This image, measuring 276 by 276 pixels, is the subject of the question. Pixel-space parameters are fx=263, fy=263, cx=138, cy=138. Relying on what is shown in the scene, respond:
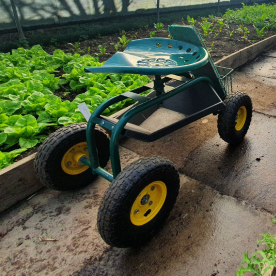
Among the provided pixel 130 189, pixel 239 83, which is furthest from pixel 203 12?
pixel 130 189

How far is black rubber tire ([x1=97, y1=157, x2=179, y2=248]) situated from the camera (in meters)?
1.39

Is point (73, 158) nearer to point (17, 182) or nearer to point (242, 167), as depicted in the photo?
point (17, 182)

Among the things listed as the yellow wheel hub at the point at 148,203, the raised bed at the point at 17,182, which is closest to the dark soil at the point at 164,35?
the raised bed at the point at 17,182

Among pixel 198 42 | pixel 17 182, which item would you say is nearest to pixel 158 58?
pixel 198 42

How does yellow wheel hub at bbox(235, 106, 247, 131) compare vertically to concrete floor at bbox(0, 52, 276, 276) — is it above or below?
above

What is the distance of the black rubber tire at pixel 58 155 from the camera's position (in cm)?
181

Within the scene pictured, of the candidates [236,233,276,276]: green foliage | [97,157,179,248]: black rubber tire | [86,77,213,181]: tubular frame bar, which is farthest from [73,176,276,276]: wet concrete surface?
[86,77,213,181]: tubular frame bar

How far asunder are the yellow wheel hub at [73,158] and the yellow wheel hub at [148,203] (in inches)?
24.9

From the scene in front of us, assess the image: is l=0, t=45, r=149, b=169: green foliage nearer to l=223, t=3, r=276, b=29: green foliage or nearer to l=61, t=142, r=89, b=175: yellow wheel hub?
l=61, t=142, r=89, b=175: yellow wheel hub

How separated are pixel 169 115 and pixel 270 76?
8.83 ft

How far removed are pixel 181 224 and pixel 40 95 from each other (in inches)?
75.6

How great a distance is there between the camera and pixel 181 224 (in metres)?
1.77

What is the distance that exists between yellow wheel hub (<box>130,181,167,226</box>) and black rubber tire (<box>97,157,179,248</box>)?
0.14 ft

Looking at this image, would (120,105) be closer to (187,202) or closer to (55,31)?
(187,202)
